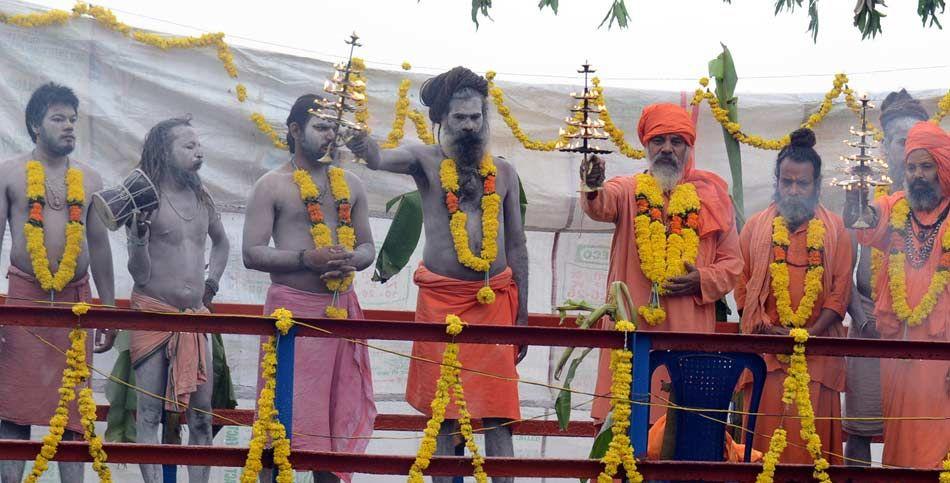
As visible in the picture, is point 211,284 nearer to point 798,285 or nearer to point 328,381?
point 328,381

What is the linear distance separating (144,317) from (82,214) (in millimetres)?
1908

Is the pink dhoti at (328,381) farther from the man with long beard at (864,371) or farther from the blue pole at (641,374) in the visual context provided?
the man with long beard at (864,371)

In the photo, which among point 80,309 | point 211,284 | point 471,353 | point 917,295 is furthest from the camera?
point 211,284

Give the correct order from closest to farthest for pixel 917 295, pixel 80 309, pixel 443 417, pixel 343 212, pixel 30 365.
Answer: pixel 80 309 → pixel 443 417 → pixel 917 295 → pixel 343 212 → pixel 30 365

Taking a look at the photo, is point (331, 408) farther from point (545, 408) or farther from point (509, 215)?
point (545, 408)

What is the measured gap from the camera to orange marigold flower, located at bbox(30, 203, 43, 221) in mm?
6711

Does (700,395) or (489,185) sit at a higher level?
(489,185)

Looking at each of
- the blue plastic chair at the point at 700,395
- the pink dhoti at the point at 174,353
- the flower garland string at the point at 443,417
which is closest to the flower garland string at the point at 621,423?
the blue plastic chair at the point at 700,395

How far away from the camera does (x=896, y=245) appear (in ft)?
22.0

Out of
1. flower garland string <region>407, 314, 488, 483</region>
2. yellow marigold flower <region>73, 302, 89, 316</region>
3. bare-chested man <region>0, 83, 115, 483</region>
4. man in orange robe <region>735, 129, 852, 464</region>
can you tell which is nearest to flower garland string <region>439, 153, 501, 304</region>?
flower garland string <region>407, 314, 488, 483</region>

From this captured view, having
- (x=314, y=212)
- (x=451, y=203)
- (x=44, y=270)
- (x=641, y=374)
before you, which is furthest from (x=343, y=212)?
(x=641, y=374)

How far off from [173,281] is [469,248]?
1.50m

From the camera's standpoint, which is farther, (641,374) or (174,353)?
(174,353)

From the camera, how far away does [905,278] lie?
6613 mm
